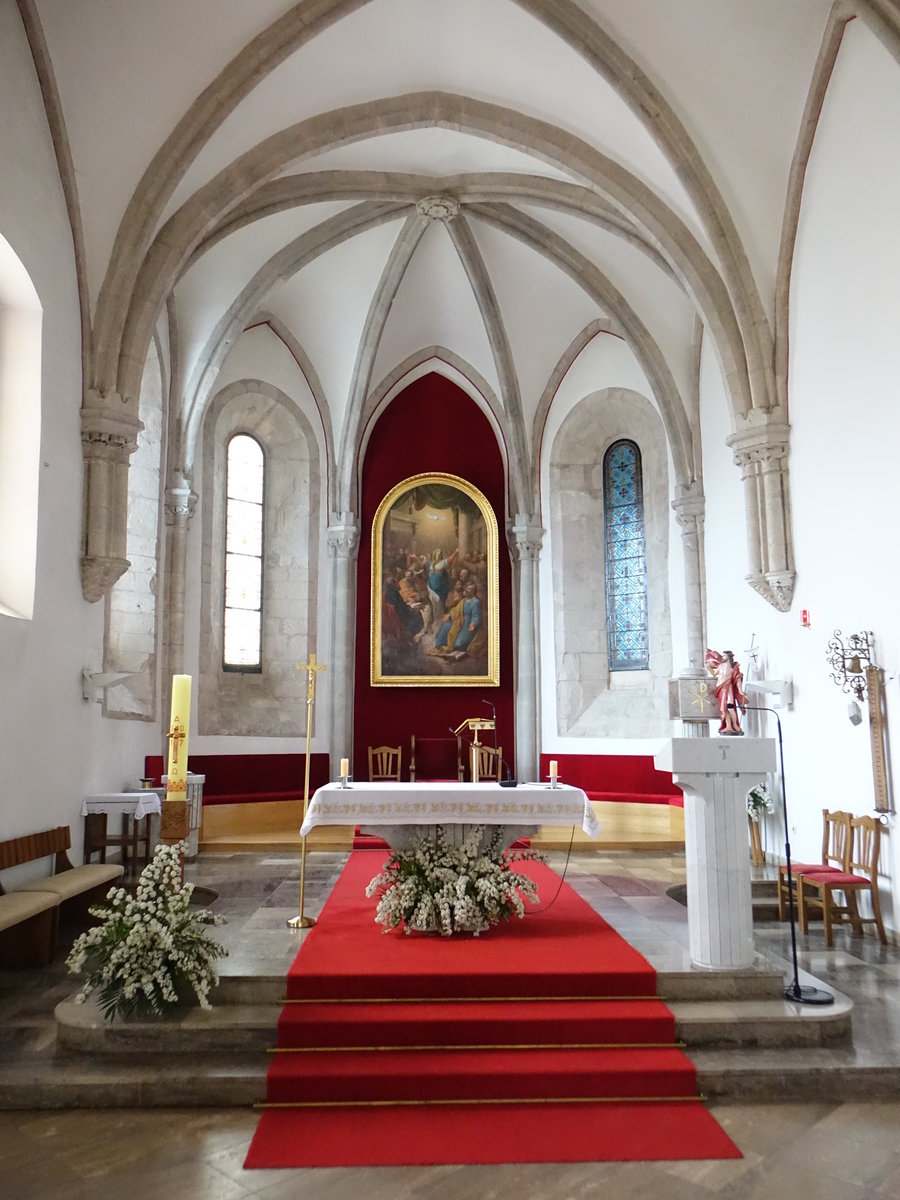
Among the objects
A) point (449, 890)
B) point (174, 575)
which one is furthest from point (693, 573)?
point (449, 890)

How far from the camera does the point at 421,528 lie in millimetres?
15117

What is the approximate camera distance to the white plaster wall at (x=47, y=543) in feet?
23.9

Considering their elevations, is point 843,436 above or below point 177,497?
below

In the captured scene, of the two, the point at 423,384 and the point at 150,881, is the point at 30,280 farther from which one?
the point at 423,384

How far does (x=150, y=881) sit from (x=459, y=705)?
954 centimetres

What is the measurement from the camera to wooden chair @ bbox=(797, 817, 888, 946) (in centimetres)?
718

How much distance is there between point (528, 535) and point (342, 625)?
335 cm

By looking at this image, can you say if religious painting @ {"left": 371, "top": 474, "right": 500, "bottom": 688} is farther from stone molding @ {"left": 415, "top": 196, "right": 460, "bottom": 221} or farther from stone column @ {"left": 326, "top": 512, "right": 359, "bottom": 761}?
stone molding @ {"left": 415, "top": 196, "right": 460, "bottom": 221}

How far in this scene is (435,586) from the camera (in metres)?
15.0

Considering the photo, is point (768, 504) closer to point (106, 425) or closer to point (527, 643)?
point (527, 643)

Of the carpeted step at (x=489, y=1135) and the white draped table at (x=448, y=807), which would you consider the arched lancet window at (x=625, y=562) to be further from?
the carpeted step at (x=489, y=1135)

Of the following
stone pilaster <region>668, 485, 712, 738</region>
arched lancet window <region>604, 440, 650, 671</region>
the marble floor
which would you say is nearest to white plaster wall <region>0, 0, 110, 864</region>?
the marble floor

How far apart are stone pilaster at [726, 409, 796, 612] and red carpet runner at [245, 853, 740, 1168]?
4.83 meters

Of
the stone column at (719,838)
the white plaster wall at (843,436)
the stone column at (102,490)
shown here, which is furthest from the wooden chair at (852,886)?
the stone column at (102,490)
